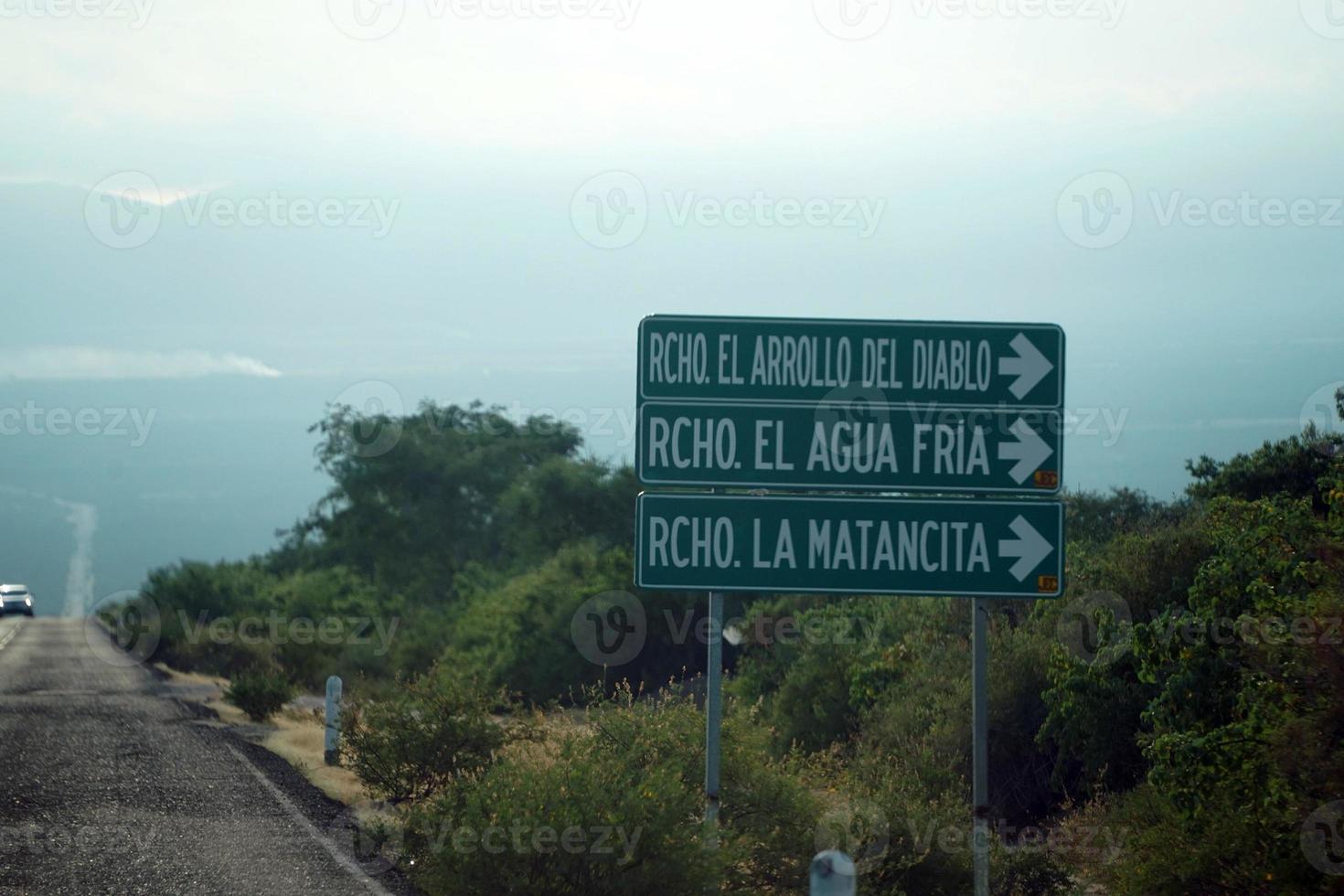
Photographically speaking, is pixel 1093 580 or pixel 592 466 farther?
pixel 592 466

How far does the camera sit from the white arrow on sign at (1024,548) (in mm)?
8016

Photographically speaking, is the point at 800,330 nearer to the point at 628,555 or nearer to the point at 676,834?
the point at 676,834

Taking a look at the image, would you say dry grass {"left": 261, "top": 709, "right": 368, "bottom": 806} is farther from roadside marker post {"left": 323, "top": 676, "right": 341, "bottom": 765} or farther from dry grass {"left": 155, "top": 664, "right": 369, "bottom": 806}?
roadside marker post {"left": 323, "top": 676, "right": 341, "bottom": 765}

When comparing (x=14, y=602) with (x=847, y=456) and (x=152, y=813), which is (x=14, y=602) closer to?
(x=152, y=813)

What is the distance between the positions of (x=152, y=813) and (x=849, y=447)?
762cm

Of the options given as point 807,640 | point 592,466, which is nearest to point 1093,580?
point 807,640

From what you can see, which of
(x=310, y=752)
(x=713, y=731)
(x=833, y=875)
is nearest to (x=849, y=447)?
(x=713, y=731)

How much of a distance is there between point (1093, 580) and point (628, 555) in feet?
52.9

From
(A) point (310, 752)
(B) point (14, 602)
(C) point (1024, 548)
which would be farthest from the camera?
(B) point (14, 602)

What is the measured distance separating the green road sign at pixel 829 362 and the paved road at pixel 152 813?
164 inches

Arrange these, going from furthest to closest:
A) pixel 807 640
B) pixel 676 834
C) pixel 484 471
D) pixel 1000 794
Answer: pixel 484 471 → pixel 807 640 → pixel 1000 794 → pixel 676 834

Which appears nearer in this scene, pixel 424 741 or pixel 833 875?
pixel 833 875

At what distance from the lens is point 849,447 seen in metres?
8.33

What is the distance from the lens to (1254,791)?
8133 millimetres
